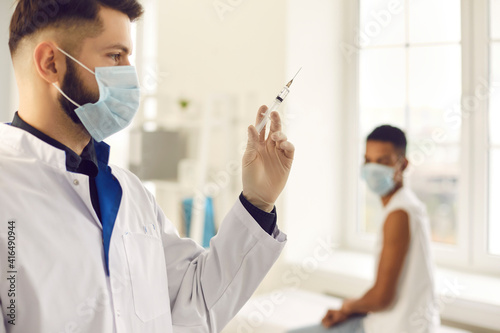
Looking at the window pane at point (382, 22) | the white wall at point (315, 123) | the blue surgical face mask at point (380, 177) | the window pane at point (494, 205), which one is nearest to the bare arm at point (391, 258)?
the blue surgical face mask at point (380, 177)

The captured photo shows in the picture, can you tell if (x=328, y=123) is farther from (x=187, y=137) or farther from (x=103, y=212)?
(x=103, y=212)

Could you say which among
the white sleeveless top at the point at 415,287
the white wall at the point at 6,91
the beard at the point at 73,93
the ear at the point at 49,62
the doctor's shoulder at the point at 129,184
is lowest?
the white sleeveless top at the point at 415,287

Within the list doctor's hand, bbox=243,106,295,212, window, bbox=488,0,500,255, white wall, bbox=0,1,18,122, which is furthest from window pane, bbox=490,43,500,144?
white wall, bbox=0,1,18,122

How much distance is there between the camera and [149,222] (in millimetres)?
1027

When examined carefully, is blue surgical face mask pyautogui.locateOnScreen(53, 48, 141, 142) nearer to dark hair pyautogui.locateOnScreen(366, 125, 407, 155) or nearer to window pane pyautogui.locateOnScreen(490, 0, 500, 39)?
dark hair pyautogui.locateOnScreen(366, 125, 407, 155)

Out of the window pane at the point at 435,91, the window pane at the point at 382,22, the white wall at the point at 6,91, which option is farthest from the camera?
the white wall at the point at 6,91

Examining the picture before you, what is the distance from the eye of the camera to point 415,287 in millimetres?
1652

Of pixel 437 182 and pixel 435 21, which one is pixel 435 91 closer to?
pixel 435 21

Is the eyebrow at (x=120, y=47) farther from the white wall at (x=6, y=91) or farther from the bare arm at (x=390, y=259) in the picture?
the white wall at (x=6, y=91)

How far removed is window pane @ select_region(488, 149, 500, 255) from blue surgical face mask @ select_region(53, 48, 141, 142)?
2002mm

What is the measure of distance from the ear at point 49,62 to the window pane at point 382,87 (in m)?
2.09

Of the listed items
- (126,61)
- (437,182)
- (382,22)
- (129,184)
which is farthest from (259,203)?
(382,22)

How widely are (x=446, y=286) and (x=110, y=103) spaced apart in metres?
1.85

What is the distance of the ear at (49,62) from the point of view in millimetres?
922
